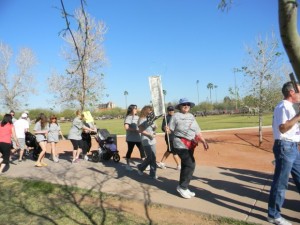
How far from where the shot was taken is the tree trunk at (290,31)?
1.59 metres

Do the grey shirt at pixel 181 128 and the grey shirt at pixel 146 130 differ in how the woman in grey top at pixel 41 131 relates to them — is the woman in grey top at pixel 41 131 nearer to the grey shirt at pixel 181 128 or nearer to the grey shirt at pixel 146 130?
the grey shirt at pixel 146 130

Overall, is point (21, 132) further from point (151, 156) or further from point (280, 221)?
point (280, 221)

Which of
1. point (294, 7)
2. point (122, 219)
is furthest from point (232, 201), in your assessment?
point (294, 7)

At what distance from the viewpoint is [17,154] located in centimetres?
1448

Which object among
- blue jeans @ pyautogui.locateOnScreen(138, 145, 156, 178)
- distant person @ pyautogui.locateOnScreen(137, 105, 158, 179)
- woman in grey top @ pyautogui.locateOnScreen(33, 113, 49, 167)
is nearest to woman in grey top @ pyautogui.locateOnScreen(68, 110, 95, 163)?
woman in grey top @ pyautogui.locateOnScreen(33, 113, 49, 167)

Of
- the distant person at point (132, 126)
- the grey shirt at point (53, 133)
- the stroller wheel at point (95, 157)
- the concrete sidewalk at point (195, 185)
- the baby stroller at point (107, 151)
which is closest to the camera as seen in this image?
the concrete sidewalk at point (195, 185)

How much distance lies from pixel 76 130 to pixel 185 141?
229 inches

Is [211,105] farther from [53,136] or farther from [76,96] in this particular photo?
[53,136]

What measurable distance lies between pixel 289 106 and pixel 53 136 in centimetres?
868

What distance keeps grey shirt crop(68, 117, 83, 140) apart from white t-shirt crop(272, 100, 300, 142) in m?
7.63

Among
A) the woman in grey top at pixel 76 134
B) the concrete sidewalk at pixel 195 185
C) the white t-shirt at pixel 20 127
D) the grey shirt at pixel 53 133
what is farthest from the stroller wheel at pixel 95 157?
the white t-shirt at pixel 20 127

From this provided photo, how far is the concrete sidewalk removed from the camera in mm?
5902

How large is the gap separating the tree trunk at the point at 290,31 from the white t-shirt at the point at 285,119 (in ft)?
12.1

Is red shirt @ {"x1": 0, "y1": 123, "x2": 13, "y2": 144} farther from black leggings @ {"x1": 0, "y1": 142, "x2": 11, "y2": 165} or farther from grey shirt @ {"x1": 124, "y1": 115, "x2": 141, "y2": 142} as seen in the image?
grey shirt @ {"x1": 124, "y1": 115, "x2": 141, "y2": 142}
